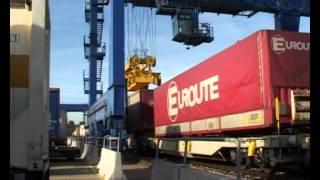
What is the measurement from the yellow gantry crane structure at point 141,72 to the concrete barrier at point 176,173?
20889mm

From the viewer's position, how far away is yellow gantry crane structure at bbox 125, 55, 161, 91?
33156mm

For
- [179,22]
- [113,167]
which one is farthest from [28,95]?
[179,22]

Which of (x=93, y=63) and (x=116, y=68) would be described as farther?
(x=93, y=63)

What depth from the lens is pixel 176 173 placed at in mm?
10039

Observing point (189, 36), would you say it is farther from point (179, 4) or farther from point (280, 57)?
point (280, 57)

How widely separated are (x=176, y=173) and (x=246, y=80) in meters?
6.25

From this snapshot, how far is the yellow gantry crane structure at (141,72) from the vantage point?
1305 inches

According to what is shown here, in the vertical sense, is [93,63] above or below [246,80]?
above

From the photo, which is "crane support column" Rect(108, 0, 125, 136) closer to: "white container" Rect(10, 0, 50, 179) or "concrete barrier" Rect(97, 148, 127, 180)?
"concrete barrier" Rect(97, 148, 127, 180)

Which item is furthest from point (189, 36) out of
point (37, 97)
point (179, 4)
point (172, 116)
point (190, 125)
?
point (37, 97)

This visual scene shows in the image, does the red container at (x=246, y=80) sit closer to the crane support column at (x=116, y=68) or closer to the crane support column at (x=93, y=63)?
the crane support column at (x=116, y=68)

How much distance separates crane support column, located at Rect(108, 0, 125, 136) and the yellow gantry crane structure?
7.08m

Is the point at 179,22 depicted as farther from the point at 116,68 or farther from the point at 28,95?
the point at 28,95
